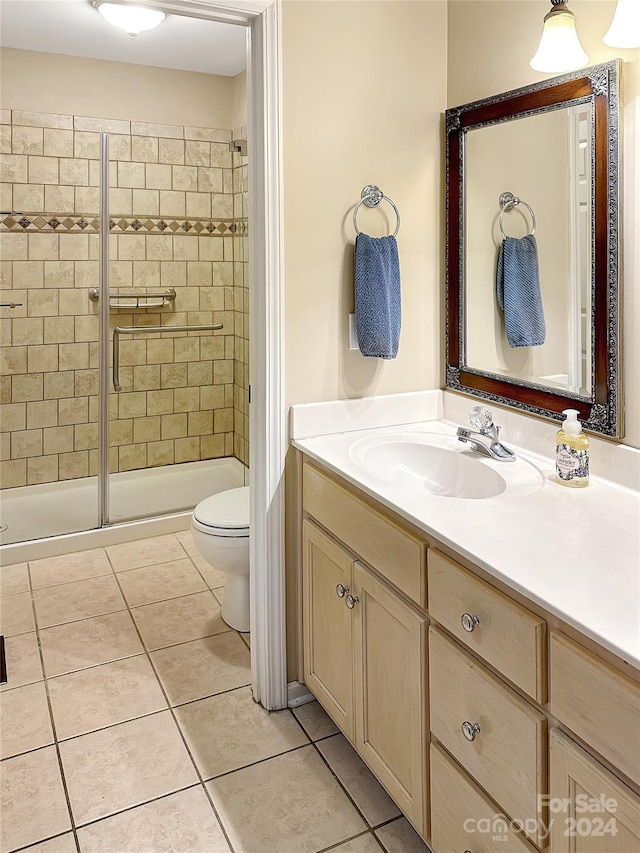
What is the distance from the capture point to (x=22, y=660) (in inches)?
91.6

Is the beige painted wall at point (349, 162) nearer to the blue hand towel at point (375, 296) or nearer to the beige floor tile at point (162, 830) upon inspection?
the blue hand towel at point (375, 296)

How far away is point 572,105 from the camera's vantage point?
5.26ft

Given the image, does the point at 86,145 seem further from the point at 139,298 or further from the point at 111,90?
the point at 139,298

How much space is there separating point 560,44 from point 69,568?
275 cm

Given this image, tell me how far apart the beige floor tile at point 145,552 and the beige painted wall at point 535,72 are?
227cm

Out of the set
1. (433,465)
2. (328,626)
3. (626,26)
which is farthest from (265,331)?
(626,26)

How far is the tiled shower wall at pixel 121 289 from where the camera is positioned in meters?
3.34

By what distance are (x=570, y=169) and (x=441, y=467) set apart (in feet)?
2.70

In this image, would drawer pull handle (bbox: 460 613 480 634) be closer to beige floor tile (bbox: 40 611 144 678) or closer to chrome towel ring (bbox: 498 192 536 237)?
chrome towel ring (bbox: 498 192 536 237)

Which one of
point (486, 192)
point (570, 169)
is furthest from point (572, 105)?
point (486, 192)

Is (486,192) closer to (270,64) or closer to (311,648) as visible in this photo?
(270,64)

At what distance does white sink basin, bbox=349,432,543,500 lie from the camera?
1.69 meters

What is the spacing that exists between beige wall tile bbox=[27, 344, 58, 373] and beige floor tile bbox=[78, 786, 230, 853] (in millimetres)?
2403

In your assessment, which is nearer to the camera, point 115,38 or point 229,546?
point 229,546
